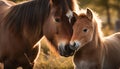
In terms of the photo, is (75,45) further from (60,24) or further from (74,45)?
(60,24)

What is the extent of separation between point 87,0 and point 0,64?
97.1 ft

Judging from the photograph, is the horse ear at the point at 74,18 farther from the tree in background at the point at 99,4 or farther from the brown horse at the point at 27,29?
the tree in background at the point at 99,4

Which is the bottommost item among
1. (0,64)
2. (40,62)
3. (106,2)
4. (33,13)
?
(106,2)

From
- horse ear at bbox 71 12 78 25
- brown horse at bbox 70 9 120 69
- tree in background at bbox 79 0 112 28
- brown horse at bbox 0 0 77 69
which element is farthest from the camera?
tree in background at bbox 79 0 112 28

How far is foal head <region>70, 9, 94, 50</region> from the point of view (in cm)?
760

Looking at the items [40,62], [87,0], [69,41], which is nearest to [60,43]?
[69,41]

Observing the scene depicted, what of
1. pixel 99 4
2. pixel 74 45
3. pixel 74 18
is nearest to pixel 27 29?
pixel 74 18

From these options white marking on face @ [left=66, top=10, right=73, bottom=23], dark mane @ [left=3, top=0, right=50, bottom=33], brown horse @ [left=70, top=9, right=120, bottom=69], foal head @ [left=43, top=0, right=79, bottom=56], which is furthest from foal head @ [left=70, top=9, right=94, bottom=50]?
dark mane @ [left=3, top=0, right=50, bottom=33]

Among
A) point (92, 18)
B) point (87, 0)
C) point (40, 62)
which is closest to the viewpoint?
point (92, 18)

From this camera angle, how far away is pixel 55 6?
7492 mm

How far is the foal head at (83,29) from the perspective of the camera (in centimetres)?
760

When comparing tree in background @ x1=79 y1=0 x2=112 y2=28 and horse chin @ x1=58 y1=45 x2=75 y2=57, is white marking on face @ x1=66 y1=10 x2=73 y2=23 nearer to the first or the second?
horse chin @ x1=58 y1=45 x2=75 y2=57

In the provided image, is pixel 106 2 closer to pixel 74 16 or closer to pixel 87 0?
pixel 87 0

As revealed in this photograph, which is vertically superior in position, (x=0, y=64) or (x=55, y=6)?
(x=55, y=6)
